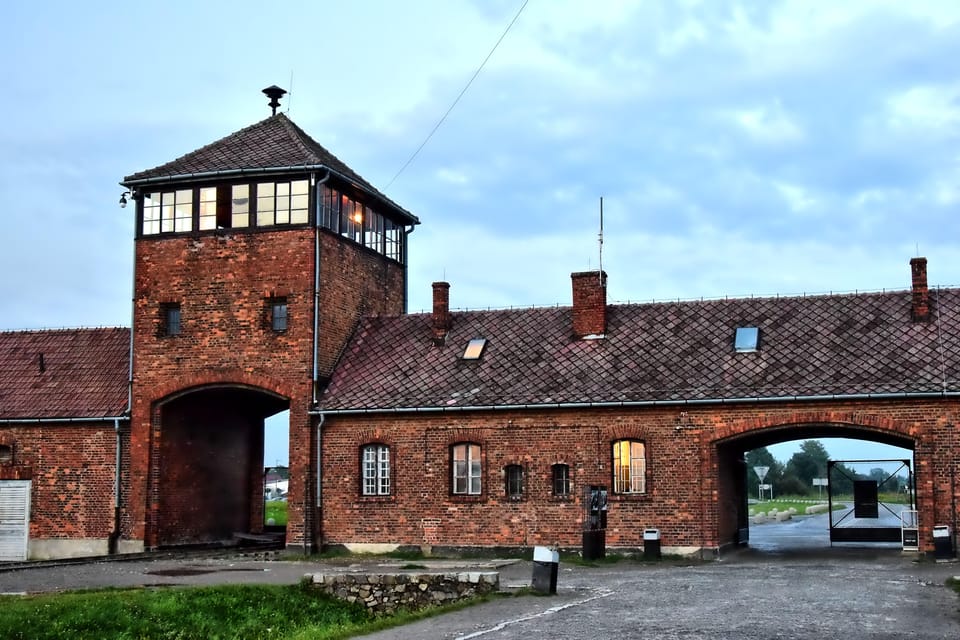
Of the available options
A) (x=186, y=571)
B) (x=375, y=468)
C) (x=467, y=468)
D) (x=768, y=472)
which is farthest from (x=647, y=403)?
(x=768, y=472)

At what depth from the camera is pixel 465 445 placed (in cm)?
2634

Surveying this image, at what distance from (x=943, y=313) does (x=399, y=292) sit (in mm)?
14418

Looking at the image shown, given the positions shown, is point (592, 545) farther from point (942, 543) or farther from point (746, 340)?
point (942, 543)

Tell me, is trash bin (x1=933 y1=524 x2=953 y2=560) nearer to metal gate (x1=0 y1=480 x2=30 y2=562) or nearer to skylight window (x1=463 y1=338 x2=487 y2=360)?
skylight window (x1=463 y1=338 x2=487 y2=360)

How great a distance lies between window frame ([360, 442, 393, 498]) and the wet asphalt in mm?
2031

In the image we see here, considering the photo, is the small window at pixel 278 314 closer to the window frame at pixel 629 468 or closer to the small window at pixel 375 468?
the small window at pixel 375 468

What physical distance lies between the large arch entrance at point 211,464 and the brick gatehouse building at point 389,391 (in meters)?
0.09

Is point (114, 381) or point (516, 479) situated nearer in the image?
point (516, 479)

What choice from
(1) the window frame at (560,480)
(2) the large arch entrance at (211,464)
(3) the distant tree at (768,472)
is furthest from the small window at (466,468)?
(3) the distant tree at (768,472)

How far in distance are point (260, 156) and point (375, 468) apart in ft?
27.4

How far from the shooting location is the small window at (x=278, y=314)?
2806 centimetres

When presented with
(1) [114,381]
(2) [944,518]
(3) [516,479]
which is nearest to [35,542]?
(1) [114,381]

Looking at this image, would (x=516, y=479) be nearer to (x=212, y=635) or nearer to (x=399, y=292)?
(x=399, y=292)

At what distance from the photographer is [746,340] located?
1029 inches
